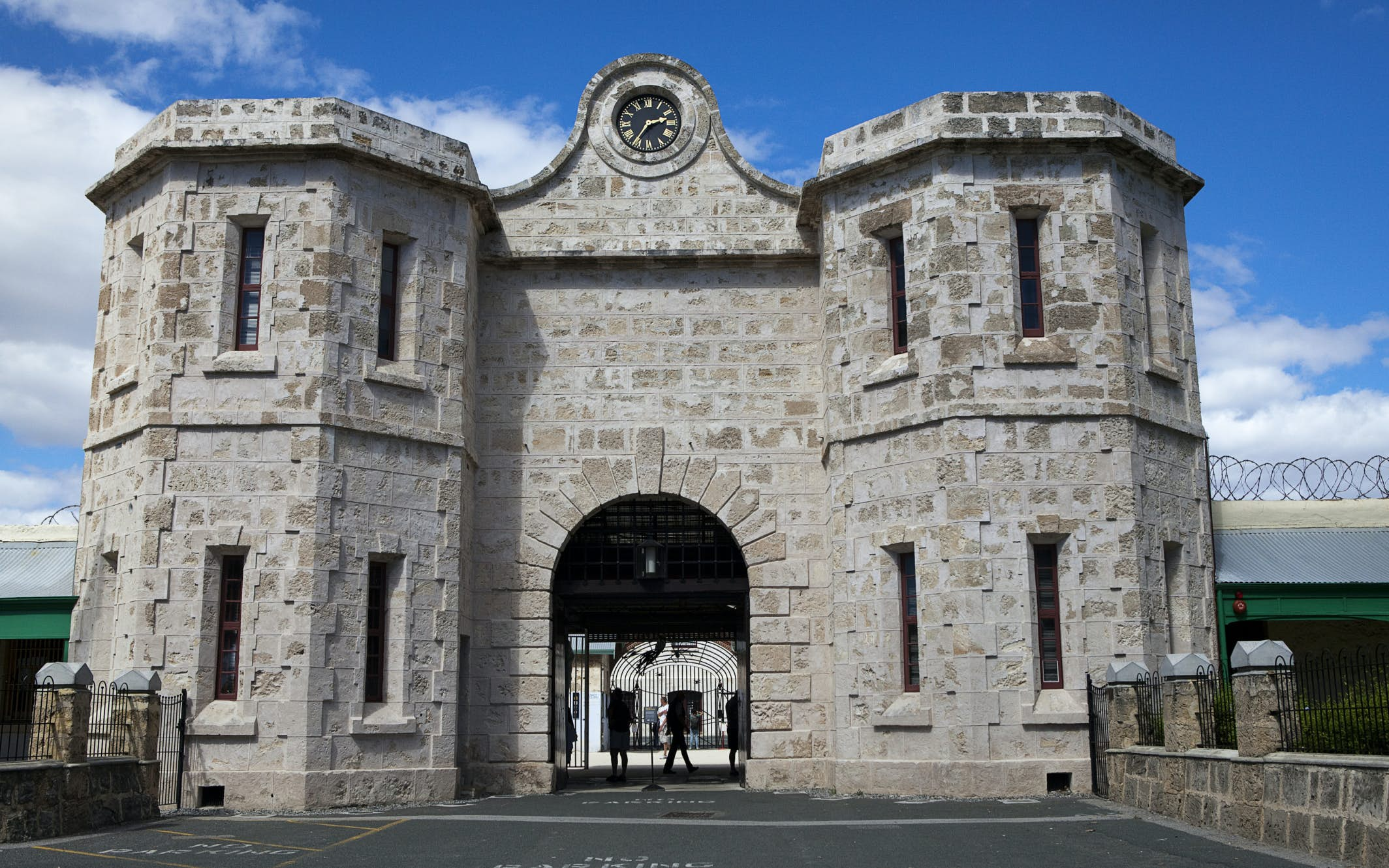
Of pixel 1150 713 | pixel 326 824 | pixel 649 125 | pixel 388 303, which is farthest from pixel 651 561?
pixel 1150 713

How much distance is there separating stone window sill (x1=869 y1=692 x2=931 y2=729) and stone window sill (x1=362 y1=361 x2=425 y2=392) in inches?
273

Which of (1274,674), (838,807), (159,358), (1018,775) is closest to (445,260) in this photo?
(159,358)

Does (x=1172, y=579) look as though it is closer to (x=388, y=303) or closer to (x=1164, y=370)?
(x=1164, y=370)

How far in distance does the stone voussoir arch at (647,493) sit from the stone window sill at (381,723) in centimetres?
298

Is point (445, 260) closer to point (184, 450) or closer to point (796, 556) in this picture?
point (184, 450)

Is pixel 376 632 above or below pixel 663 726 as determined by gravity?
above

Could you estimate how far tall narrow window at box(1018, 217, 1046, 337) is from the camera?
52.5ft

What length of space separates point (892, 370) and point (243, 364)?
7839 mm

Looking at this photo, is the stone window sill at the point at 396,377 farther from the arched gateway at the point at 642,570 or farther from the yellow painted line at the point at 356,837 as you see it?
the yellow painted line at the point at 356,837

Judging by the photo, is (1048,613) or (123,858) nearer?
(123,858)

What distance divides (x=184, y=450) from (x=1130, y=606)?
1120cm

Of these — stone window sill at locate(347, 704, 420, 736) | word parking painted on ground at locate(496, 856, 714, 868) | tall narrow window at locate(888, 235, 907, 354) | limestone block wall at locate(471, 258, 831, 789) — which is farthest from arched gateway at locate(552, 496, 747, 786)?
word parking painted on ground at locate(496, 856, 714, 868)

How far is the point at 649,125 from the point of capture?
736 inches

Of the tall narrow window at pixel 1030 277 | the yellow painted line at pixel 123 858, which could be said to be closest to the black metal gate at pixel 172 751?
the yellow painted line at pixel 123 858
